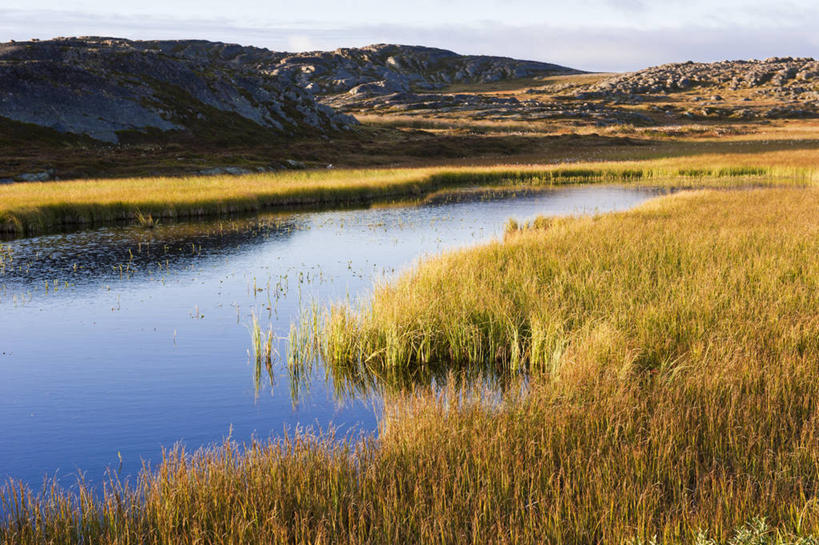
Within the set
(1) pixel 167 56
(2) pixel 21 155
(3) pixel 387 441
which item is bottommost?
(3) pixel 387 441

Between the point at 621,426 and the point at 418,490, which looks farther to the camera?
the point at 621,426

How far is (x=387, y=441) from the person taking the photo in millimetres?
6602

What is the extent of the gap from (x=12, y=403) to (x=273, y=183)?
32072mm

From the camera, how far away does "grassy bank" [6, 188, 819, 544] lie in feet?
16.5

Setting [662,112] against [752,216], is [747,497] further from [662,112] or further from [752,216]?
[662,112]

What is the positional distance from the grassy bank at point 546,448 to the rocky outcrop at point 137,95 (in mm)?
64066

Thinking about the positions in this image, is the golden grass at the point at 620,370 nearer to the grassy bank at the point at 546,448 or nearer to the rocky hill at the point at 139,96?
the grassy bank at the point at 546,448

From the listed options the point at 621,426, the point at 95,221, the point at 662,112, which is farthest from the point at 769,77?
the point at 621,426

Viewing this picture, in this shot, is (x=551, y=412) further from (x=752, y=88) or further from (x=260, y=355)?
(x=752, y=88)

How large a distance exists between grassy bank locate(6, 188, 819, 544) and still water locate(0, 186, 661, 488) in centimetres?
136

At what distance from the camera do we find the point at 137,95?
245 feet

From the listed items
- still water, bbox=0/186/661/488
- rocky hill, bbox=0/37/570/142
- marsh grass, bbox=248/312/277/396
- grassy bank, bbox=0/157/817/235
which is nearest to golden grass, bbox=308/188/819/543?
marsh grass, bbox=248/312/277/396

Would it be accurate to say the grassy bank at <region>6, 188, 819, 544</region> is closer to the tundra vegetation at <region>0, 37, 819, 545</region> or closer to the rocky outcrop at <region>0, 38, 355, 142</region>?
the tundra vegetation at <region>0, 37, 819, 545</region>

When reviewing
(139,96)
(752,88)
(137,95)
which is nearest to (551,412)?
(139,96)
